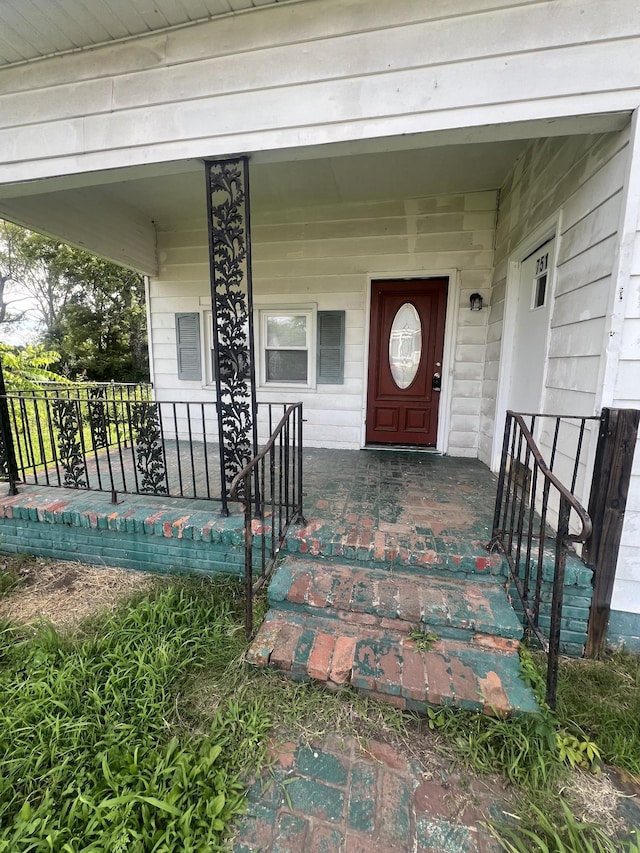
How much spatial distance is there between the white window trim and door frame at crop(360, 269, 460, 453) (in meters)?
0.61

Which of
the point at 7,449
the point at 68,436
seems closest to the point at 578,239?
the point at 68,436

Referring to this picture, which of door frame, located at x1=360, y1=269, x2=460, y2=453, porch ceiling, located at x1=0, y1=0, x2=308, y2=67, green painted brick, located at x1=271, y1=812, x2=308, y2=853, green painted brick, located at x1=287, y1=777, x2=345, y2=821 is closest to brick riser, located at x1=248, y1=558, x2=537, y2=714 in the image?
green painted brick, located at x1=287, y1=777, x2=345, y2=821

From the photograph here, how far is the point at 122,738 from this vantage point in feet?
4.55

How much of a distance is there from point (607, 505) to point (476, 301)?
2.61 metres

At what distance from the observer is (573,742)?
138 centimetres

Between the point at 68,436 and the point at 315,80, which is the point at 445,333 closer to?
the point at 315,80

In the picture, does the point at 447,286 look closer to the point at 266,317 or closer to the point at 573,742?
the point at 266,317

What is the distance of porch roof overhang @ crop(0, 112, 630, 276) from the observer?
224 centimetres

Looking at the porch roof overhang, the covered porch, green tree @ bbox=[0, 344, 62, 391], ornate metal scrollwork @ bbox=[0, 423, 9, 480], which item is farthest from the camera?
green tree @ bbox=[0, 344, 62, 391]

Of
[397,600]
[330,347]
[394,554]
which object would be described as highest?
[330,347]

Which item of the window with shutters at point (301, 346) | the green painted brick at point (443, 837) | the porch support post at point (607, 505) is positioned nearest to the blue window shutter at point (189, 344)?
the window with shutters at point (301, 346)

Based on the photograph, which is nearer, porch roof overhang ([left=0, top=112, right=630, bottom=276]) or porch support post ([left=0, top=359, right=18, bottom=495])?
porch roof overhang ([left=0, top=112, right=630, bottom=276])

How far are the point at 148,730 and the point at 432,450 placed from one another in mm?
3498

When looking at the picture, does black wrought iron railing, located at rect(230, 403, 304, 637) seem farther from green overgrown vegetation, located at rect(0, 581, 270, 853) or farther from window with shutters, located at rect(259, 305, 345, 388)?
window with shutters, located at rect(259, 305, 345, 388)
